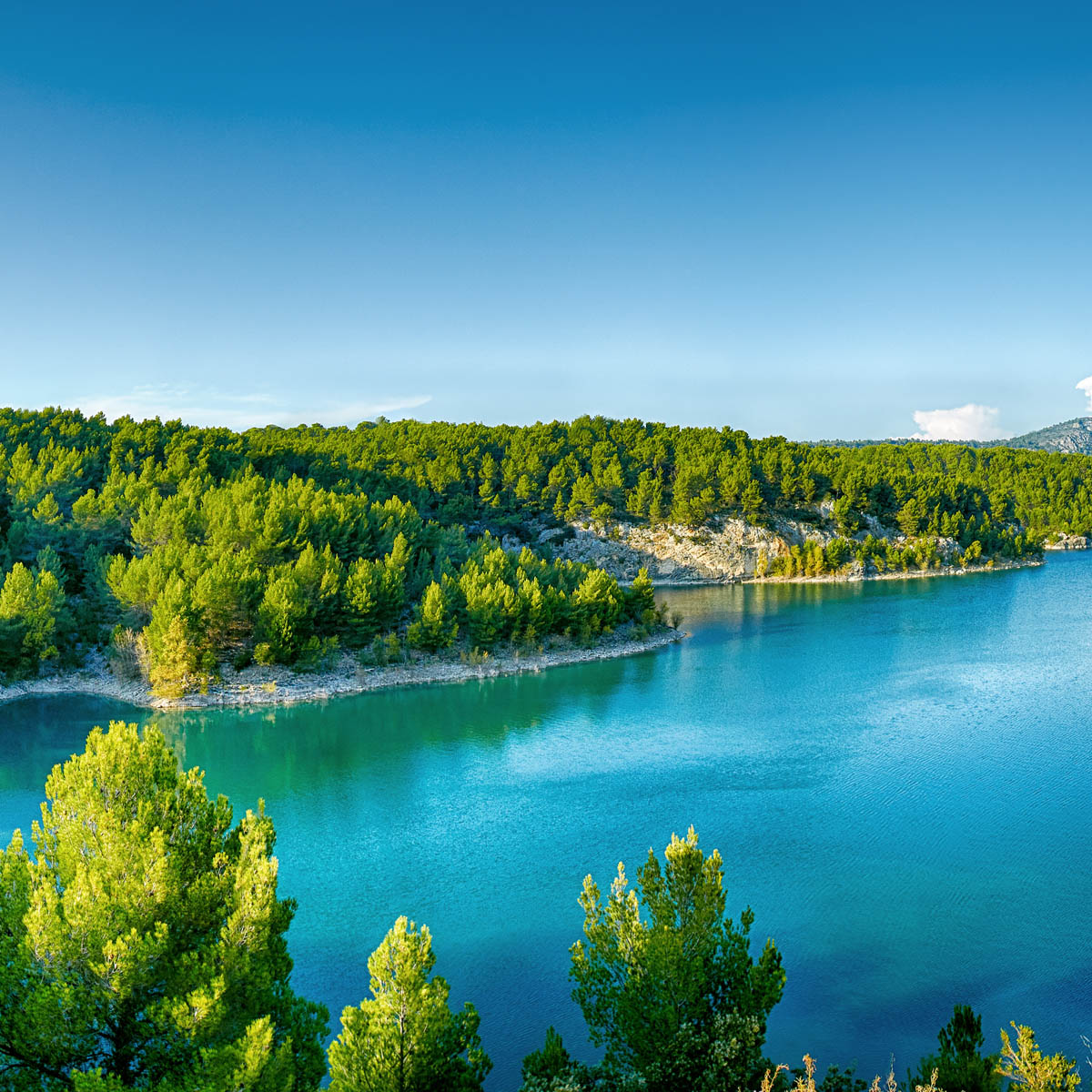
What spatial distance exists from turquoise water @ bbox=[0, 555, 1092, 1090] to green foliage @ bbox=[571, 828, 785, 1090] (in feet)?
7.82

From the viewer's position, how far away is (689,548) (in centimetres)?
7131

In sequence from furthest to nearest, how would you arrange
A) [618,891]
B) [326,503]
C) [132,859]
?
[326,503] → [618,891] → [132,859]

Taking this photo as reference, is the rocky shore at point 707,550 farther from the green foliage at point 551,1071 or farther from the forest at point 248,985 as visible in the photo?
the green foliage at point 551,1071

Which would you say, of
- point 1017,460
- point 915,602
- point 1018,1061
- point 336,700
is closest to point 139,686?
point 336,700

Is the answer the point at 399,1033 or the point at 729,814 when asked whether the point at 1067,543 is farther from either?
the point at 399,1033

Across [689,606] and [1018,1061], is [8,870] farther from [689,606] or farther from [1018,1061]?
[689,606]

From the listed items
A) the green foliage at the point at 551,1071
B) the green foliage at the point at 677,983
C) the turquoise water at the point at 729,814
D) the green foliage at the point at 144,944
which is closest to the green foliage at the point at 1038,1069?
the green foliage at the point at 677,983

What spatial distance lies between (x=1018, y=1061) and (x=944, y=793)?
15752mm

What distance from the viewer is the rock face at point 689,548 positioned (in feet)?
230

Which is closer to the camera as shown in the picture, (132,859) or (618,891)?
(132,859)

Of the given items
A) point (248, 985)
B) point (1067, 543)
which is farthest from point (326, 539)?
point (1067, 543)

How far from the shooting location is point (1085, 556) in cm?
8619

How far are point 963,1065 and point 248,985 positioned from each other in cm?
766

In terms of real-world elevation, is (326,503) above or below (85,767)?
above
